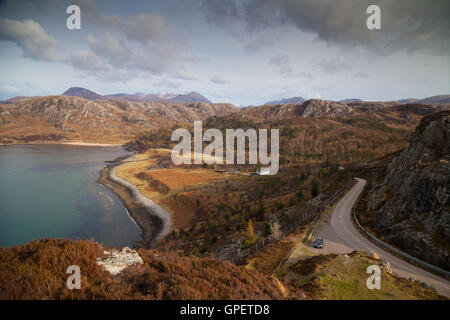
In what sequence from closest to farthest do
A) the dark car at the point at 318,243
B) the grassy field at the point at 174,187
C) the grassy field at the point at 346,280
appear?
the grassy field at the point at 346,280, the dark car at the point at 318,243, the grassy field at the point at 174,187

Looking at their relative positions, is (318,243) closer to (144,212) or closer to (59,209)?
(144,212)

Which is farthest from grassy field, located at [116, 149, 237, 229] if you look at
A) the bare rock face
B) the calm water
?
the bare rock face

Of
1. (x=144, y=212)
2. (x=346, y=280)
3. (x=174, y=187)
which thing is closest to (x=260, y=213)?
(x=346, y=280)

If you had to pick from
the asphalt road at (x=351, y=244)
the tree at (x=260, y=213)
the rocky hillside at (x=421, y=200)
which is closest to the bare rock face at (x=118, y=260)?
the asphalt road at (x=351, y=244)

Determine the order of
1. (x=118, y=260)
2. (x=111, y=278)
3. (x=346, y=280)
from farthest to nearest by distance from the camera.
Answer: (x=346, y=280)
(x=118, y=260)
(x=111, y=278)

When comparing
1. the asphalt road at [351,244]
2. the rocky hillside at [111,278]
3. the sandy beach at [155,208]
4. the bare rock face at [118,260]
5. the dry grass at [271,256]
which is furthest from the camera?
the sandy beach at [155,208]

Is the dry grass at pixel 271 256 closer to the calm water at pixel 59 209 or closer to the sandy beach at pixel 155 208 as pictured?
the sandy beach at pixel 155 208
